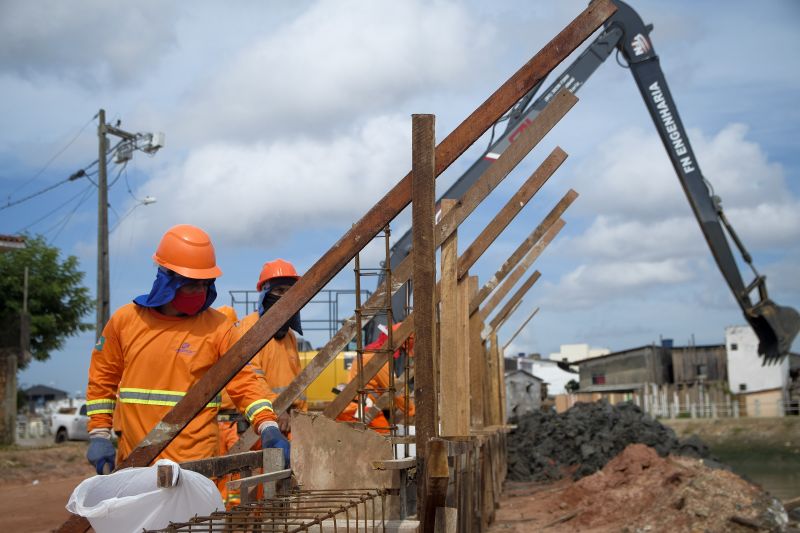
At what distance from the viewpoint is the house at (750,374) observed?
46344 mm

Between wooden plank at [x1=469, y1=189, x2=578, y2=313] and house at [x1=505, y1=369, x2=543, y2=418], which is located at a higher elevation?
wooden plank at [x1=469, y1=189, x2=578, y2=313]

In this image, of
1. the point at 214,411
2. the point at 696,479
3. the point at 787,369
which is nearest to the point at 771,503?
the point at 696,479

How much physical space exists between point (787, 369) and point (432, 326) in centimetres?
5093

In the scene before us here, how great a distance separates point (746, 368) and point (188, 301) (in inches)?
1987

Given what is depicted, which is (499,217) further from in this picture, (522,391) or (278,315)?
(522,391)

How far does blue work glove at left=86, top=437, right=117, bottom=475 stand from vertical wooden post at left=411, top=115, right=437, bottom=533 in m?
1.50

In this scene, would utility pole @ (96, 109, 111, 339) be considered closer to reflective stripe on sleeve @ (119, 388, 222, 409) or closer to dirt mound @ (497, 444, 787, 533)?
dirt mound @ (497, 444, 787, 533)

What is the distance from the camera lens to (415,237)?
3.70 m

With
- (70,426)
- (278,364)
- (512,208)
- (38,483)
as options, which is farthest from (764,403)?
(278,364)

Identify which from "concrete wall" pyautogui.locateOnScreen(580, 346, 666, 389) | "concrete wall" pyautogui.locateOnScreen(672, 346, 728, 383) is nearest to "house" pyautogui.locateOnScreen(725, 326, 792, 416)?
"concrete wall" pyautogui.locateOnScreen(672, 346, 728, 383)

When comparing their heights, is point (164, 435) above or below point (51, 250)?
below

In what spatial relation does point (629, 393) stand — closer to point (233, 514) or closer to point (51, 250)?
point (51, 250)

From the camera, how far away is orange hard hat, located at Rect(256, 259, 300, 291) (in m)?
7.01

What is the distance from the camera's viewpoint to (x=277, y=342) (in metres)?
6.82
